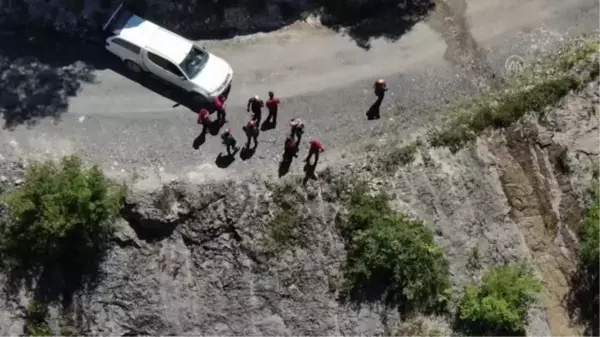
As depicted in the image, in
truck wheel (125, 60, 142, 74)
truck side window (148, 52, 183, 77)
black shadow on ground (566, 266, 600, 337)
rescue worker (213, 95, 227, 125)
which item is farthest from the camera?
truck wheel (125, 60, 142, 74)

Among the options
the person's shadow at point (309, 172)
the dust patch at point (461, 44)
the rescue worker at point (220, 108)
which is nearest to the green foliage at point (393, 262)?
the person's shadow at point (309, 172)

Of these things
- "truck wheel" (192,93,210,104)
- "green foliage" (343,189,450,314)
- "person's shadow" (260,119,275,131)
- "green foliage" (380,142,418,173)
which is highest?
"truck wheel" (192,93,210,104)

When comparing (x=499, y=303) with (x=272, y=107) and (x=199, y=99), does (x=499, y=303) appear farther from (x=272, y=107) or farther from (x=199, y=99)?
(x=199, y=99)

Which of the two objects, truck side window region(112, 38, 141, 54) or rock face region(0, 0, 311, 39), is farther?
rock face region(0, 0, 311, 39)

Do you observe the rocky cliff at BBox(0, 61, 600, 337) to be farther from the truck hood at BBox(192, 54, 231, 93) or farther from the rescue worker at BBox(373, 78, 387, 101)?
the truck hood at BBox(192, 54, 231, 93)

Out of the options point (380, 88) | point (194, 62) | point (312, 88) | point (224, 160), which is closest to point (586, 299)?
point (380, 88)

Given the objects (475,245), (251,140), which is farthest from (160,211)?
(475,245)

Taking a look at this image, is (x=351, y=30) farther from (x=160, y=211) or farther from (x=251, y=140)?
(x=160, y=211)

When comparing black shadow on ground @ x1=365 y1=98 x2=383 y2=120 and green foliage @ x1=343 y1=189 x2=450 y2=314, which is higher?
black shadow on ground @ x1=365 y1=98 x2=383 y2=120

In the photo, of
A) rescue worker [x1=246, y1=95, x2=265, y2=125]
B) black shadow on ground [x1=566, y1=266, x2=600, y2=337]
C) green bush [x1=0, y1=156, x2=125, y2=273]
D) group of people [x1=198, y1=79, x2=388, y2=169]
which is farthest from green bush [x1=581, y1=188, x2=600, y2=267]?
green bush [x1=0, y1=156, x2=125, y2=273]
